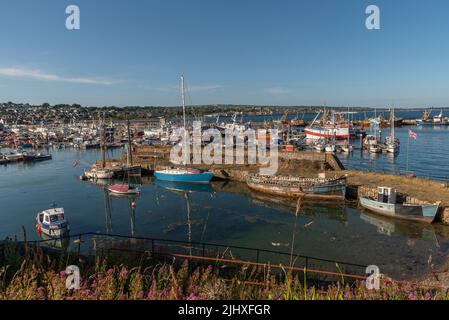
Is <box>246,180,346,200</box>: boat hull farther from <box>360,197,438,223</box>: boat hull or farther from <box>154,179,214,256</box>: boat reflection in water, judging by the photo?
<box>154,179,214,256</box>: boat reflection in water

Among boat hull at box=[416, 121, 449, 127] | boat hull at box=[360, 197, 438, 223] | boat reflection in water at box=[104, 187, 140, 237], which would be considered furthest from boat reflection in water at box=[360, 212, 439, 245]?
boat hull at box=[416, 121, 449, 127]

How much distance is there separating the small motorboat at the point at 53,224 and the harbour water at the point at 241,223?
81cm

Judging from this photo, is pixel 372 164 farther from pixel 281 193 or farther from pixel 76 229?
pixel 76 229

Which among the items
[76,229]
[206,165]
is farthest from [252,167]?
[76,229]

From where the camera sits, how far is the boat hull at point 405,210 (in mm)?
22219

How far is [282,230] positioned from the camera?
872 inches

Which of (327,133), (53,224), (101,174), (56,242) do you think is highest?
(327,133)

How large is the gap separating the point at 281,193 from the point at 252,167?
10.3 m

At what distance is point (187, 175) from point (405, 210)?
2223 centimetres

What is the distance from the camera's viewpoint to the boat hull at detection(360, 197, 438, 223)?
875 inches

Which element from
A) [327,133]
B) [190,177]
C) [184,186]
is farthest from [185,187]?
[327,133]

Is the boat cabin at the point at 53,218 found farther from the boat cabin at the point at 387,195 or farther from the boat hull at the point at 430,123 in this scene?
the boat hull at the point at 430,123

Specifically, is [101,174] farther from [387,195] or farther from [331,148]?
[331,148]

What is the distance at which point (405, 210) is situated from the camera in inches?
915
